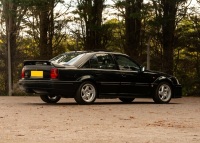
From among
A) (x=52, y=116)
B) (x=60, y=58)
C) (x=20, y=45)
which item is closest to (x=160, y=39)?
(x=20, y=45)

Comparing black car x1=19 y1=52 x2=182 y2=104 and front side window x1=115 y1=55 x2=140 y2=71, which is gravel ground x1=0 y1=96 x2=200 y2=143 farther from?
front side window x1=115 y1=55 x2=140 y2=71

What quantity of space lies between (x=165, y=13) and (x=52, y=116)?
12.8 m

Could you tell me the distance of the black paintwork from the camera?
48.3 feet

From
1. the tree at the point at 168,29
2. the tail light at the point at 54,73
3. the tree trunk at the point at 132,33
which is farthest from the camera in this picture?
the tree trunk at the point at 132,33

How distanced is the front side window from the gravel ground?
9.66 feet

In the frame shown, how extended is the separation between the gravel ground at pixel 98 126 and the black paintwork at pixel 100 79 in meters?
1.48

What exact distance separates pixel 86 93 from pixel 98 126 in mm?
5531

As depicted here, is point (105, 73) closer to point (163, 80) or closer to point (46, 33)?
point (163, 80)

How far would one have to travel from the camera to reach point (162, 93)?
1667 centimetres

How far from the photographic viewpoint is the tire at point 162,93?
650 inches

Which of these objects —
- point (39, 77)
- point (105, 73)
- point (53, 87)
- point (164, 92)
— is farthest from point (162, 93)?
point (39, 77)

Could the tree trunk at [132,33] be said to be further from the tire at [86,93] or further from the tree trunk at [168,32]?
the tire at [86,93]

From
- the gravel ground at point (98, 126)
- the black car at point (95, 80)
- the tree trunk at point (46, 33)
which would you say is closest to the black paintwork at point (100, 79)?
the black car at point (95, 80)

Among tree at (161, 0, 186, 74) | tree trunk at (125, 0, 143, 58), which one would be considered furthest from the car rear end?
tree trunk at (125, 0, 143, 58)
